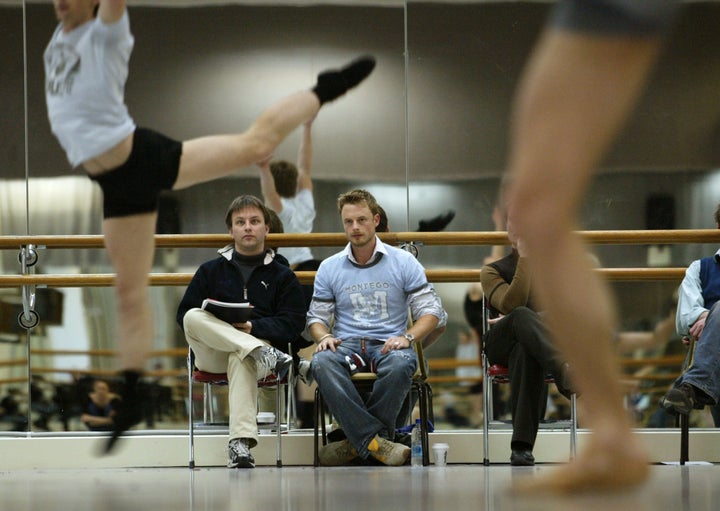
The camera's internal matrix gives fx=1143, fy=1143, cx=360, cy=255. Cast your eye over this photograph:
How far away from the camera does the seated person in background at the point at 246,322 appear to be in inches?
175

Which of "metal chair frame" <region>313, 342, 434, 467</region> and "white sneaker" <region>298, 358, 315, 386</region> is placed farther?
"white sneaker" <region>298, 358, 315, 386</region>

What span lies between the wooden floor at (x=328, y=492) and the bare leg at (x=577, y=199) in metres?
0.09

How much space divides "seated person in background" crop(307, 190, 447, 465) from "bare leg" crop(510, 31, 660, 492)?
2.84 metres

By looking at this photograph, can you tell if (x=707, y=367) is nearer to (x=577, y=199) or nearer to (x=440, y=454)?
(x=440, y=454)

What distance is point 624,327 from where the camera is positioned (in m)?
5.96

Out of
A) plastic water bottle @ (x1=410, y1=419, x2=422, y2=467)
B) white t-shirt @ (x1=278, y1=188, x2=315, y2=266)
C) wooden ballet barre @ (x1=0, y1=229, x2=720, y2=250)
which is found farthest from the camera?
white t-shirt @ (x1=278, y1=188, x2=315, y2=266)

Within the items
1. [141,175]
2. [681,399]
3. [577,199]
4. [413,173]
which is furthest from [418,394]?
[577,199]

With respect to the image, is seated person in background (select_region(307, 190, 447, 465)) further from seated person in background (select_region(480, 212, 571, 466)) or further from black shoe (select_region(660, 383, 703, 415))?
black shoe (select_region(660, 383, 703, 415))

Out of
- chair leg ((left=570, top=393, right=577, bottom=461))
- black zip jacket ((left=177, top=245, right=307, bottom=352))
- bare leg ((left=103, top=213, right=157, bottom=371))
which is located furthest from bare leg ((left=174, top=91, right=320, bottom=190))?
chair leg ((left=570, top=393, right=577, bottom=461))

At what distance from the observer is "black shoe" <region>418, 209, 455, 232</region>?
5.80 m

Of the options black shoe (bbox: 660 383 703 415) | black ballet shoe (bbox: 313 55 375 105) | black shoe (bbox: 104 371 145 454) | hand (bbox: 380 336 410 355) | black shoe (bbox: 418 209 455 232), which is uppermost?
black ballet shoe (bbox: 313 55 375 105)

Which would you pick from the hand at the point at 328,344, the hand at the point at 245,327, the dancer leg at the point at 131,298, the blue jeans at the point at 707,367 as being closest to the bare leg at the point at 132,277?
the dancer leg at the point at 131,298

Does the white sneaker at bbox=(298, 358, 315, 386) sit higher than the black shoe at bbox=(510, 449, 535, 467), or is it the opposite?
the white sneaker at bbox=(298, 358, 315, 386)

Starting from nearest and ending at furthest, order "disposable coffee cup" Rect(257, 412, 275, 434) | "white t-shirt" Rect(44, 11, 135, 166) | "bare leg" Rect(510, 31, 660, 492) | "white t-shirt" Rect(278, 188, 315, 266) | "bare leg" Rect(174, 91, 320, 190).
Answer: "bare leg" Rect(510, 31, 660, 492) < "white t-shirt" Rect(44, 11, 135, 166) < "bare leg" Rect(174, 91, 320, 190) < "white t-shirt" Rect(278, 188, 315, 266) < "disposable coffee cup" Rect(257, 412, 275, 434)
